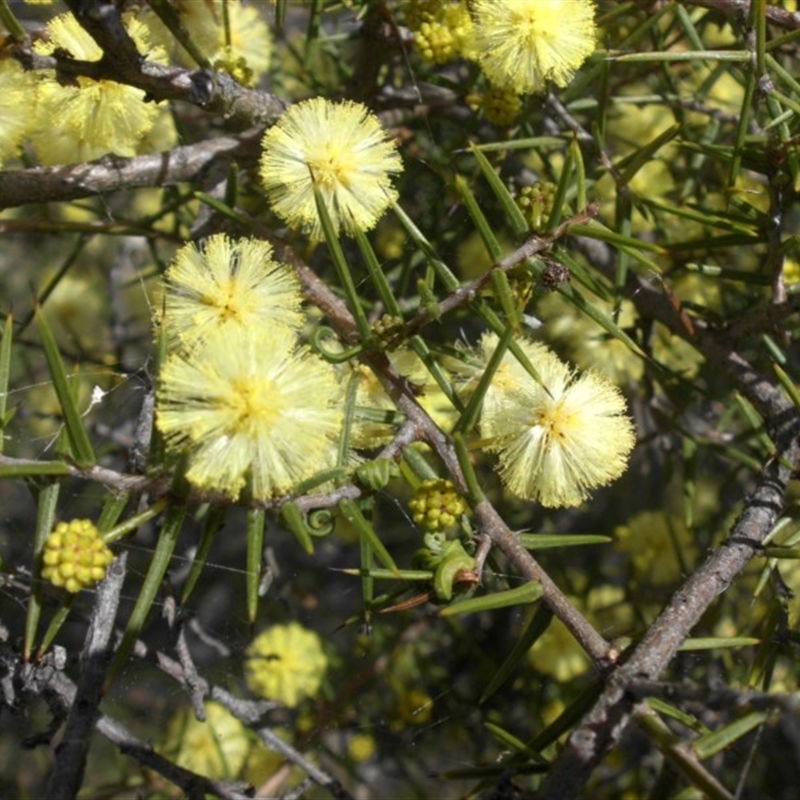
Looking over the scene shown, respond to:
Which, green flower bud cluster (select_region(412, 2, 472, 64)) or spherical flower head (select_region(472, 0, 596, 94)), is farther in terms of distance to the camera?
green flower bud cluster (select_region(412, 2, 472, 64))

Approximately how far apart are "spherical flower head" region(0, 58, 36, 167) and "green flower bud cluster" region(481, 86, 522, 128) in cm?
56

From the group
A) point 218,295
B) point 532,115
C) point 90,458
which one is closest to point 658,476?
point 532,115

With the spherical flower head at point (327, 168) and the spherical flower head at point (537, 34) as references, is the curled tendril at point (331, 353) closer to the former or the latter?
the spherical flower head at point (327, 168)

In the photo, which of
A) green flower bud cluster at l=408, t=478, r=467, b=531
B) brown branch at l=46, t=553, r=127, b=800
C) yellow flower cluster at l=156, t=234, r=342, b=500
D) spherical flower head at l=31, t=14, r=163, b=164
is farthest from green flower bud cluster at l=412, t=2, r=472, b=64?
brown branch at l=46, t=553, r=127, b=800

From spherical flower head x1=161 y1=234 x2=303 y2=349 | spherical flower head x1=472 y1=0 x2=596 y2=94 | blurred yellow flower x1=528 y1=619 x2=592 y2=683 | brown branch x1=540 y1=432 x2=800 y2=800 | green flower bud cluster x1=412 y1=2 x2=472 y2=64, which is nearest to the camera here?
brown branch x1=540 y1=432 x2=800 y2=800

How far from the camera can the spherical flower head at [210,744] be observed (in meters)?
1.82

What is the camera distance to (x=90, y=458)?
2.56 feet

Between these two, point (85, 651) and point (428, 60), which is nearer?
point (85, 651)

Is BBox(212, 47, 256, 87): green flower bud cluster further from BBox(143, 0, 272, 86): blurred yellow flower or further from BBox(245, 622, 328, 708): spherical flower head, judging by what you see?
BBox(245, 622, 328, 708): spherical flower head

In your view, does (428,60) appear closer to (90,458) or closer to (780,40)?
(780,40)

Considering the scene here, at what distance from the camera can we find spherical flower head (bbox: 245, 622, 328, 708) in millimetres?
1871

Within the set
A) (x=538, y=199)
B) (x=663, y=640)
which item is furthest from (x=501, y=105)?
(x=663, y=640)

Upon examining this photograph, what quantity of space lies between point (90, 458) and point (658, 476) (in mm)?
1780

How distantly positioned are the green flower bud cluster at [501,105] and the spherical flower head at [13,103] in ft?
1.85
